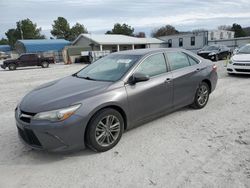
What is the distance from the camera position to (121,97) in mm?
3580

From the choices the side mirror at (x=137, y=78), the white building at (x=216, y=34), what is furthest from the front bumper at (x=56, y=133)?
the white building at (x=216, y=34)

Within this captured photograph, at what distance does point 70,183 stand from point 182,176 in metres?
1.43

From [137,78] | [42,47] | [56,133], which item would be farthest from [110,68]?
[42,47]

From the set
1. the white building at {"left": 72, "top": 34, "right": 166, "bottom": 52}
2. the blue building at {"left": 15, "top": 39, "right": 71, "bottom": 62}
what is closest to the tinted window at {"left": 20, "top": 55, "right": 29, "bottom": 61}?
the white building at {"left": 72, "top": 34, "right": 166, "bottom": 52}

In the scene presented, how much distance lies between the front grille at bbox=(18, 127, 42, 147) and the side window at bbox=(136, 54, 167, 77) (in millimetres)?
2011

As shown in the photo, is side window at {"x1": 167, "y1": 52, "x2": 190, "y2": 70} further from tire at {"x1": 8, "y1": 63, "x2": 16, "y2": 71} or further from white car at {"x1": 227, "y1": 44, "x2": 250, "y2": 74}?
tire at {"x1": 8, "y1": 63, "x2": 16, "y2": 71}

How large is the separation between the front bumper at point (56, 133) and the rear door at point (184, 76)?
2.23 meters

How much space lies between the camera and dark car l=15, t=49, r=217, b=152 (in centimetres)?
308

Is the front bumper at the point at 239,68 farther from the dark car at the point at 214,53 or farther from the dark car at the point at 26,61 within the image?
the dark car at the point at 26,61

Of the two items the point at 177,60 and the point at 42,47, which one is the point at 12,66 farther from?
the point at 177,60

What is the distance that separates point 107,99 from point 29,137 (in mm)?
1252

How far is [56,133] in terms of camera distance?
9.91 ft

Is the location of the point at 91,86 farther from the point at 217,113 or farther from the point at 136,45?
the point at 136,45

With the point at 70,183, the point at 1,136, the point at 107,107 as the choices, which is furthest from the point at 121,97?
the point at 1,136
